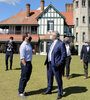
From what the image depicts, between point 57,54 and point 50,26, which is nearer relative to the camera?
point 57,54

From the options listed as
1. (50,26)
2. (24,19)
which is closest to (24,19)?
(24,19)

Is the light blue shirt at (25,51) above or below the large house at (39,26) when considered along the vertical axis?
below

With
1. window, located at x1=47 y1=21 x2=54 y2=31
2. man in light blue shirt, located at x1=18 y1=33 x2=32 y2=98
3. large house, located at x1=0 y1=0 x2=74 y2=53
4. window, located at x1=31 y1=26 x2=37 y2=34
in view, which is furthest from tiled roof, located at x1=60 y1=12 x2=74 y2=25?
man in light blue shirt, located at x1=18 y1=33 x2=32 y2=98

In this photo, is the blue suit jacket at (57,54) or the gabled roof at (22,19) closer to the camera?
the blue suit jacket at (57,54)

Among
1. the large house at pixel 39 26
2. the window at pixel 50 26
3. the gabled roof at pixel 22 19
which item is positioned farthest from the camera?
the gabled roof at pixel 22 19

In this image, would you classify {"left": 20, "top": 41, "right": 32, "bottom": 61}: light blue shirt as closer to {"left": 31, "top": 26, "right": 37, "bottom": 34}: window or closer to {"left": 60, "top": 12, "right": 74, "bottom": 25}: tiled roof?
{"left": 31, "top": 26, "right": 37, "bottom": 34}: window

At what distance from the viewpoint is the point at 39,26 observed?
33.2 meters

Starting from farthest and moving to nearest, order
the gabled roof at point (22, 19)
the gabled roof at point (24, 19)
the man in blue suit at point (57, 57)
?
the gabled roof at point (22, 19)
the gabled roof at point (24, 19)
the man in blue suit at point (57, 57)

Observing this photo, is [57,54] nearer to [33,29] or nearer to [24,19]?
[33,29]

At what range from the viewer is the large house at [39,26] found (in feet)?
107

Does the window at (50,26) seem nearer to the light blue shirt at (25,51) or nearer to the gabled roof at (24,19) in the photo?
the gabled roof at (24,19)

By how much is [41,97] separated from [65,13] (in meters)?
34.9

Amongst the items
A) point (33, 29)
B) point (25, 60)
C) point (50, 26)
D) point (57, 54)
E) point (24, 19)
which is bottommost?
point (25, 60)

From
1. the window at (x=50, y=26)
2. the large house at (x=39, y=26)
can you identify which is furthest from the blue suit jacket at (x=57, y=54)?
the window at (x=50, y=26)
